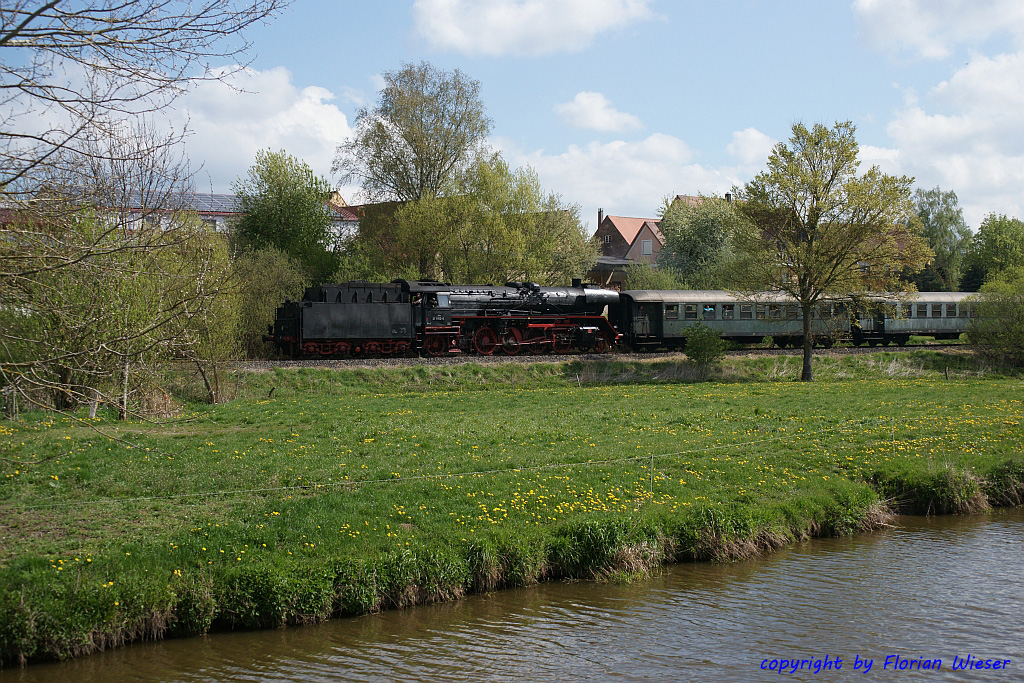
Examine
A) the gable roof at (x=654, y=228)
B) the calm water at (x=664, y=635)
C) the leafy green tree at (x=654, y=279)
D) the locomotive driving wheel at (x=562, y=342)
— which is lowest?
the calm water at (x=664, y=635)

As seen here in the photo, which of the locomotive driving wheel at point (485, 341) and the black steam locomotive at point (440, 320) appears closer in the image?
the black steam locomotive at point (440, 320)

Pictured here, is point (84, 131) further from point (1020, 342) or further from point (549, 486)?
point (1020, 342)

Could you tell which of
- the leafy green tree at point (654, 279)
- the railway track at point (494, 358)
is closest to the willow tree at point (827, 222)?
the railway track at point (494, 358)

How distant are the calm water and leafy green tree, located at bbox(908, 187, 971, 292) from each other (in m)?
72.8

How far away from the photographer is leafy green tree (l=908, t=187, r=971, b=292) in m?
76.9

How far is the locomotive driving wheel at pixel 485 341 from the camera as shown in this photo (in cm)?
3716

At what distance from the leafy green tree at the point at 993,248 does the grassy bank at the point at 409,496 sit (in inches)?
2172

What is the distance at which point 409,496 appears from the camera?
1293cm

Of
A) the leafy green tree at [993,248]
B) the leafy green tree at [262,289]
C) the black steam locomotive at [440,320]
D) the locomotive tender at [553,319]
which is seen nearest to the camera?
the black steam locomotive at [440,320]

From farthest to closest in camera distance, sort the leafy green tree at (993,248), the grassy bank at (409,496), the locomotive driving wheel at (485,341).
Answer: the leafy green tree at (993,248), the locomotive driving wheel at (485,341), the grassy bank at (409,496)

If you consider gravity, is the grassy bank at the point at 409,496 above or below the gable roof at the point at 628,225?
below

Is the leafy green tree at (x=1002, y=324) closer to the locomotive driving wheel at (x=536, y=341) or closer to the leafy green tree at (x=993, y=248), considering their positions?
the locomotive driving wheel at (x=536, y=341)

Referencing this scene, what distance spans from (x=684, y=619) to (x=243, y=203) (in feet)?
153

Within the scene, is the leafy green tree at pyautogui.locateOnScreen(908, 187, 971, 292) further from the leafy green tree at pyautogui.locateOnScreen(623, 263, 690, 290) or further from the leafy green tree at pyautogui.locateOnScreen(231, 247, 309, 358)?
the leafy green tree at pyautogui.locateOnScreen(231, 247, 309, 358)
